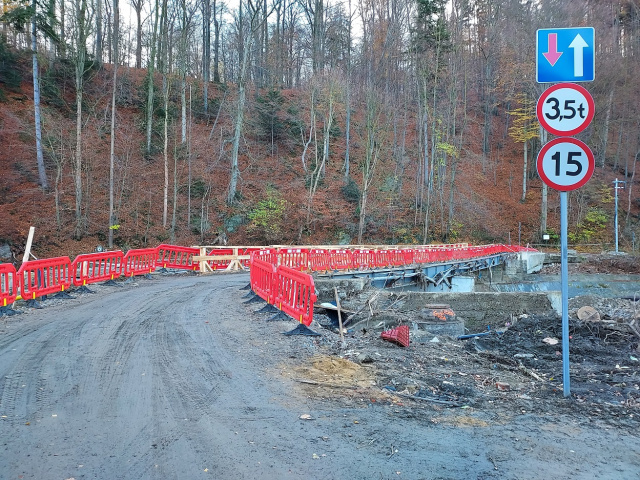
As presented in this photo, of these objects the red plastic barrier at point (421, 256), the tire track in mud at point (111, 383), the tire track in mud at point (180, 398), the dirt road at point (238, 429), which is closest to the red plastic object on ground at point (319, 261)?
the red plastic barrier at point (421, 256)

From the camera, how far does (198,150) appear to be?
35.0 m

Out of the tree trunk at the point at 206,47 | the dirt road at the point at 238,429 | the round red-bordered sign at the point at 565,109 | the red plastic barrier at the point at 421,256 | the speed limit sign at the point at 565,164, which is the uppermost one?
the tree trunk at the point at 206,47

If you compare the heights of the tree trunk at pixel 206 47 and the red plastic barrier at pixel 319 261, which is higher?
the tree trunk at pixel 206 47

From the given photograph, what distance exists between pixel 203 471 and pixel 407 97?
138ft

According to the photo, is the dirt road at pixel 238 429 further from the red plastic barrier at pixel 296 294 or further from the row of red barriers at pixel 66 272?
the row of red barriers at pixel 66 272

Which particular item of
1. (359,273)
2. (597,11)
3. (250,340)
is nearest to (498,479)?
(250,340)

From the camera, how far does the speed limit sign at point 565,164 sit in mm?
4945

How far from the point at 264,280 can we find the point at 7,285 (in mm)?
6009

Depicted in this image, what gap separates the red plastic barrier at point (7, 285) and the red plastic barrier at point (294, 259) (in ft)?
30.1

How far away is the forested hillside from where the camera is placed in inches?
1054

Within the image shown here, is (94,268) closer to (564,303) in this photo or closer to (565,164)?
(564,303)

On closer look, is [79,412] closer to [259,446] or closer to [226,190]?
[259,446]

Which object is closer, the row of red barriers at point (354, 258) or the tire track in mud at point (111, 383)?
the tire track in mud at point (111, 383)

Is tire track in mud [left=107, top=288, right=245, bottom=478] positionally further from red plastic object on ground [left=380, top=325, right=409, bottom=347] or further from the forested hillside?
the forested hillside
